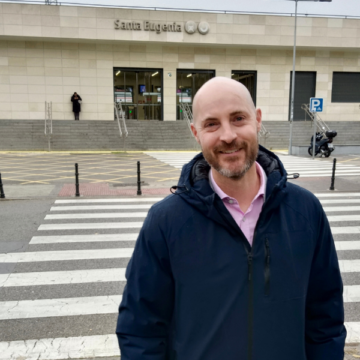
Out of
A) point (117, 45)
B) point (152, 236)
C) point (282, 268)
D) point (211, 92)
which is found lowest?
point (282, 268)

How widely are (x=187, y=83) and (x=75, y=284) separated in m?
30.5

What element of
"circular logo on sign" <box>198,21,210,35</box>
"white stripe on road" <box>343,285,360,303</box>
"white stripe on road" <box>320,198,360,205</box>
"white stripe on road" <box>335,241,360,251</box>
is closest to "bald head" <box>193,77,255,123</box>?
"white stripe on road" <box>343,285,360,303</box>

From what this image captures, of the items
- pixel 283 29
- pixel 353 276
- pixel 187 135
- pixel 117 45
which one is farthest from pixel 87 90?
pixel 353 276

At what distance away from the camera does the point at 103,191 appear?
1184 centimetres

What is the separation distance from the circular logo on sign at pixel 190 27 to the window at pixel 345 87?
13.5 metres

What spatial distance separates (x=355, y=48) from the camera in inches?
1312

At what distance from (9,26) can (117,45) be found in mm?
8084

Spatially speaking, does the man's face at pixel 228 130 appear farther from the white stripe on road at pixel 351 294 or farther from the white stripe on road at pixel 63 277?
the white stripe on road at pixel 63 277

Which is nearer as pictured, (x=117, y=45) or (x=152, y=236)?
(x=152, y=236)

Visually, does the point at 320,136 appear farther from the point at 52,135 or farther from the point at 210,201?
the point at 210,201

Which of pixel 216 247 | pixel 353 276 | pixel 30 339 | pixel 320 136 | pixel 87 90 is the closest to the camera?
pixel 216 247

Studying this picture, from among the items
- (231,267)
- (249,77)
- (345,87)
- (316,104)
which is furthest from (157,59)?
(231,267)

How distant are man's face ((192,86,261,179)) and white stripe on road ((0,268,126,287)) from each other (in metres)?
4.10

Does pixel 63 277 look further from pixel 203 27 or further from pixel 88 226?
pixel 203 27
